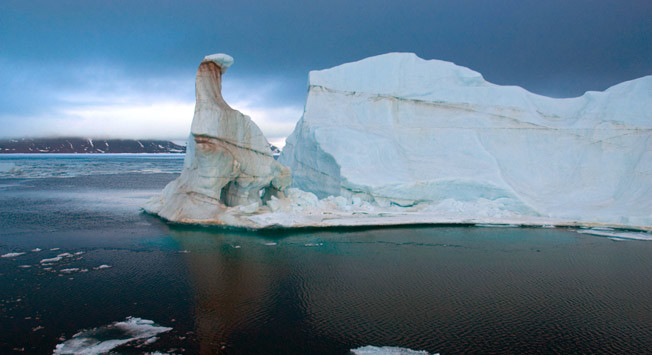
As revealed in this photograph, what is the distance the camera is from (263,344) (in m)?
→ 6.99

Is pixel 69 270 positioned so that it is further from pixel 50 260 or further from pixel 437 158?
pixel 437 158

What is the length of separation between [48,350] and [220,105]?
10795mm

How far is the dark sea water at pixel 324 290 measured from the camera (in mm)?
7238

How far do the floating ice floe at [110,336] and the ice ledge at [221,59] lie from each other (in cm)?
1076

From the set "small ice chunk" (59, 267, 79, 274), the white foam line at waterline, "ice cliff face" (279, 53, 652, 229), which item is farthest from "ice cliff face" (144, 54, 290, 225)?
the white foam line at waterline

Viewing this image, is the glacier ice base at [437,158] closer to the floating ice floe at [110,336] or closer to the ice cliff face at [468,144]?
the ice cliff face at [468,144]

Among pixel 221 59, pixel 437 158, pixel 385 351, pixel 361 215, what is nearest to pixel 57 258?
pixel 221 59

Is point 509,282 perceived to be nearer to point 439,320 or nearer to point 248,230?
point 439,320

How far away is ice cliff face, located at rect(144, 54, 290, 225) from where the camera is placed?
15344mm

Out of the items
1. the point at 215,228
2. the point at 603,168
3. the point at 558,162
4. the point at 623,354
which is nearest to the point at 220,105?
the point at 215,228

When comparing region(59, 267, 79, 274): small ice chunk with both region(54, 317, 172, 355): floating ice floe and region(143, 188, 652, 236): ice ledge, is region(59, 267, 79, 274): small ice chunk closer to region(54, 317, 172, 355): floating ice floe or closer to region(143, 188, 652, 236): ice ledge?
region(54, 317, 172, 355): floating ice floe

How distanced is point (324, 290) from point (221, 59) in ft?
34.1

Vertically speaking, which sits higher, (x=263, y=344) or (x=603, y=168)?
(x=603, y=168)

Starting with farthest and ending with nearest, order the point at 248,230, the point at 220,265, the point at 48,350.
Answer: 1. the point at 248,230
2. the point at 220,265
3. the point at 48,350
